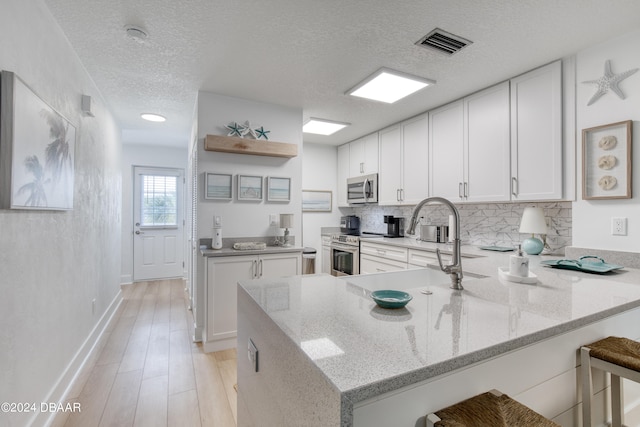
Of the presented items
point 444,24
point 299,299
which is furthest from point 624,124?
point 299,299

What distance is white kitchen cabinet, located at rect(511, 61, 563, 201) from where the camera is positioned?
2309mm

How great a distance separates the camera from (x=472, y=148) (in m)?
2.97

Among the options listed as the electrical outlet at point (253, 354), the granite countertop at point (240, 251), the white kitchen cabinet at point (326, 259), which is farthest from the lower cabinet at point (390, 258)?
the electrical outlet at point (253, 354)

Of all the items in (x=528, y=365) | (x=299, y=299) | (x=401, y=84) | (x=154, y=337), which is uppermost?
(x=401, y=84)

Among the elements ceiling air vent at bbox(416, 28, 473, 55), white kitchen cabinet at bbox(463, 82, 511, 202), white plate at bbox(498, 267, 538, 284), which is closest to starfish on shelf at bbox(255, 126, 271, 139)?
ceiling air vent at bbox(416, 28, 473, 55)

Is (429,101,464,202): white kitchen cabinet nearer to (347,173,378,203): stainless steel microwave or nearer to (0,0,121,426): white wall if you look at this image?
(347,173,378,203): stainless steel microwave

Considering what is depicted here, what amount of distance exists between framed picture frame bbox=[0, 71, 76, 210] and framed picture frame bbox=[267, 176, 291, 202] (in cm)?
170

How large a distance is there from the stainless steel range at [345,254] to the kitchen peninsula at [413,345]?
8.84 ft

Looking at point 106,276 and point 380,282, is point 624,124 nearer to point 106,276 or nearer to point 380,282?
point 380,282

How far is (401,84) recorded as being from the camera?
2.73 m

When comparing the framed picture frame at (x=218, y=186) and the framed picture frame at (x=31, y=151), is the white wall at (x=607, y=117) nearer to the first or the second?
the framed picture frame at (x=218, y=186)

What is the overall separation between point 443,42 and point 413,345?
2074 mm

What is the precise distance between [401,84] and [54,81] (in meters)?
2.59

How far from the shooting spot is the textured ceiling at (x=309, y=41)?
173cm
